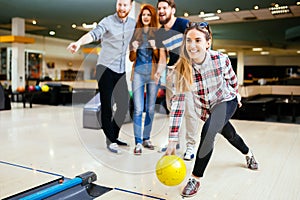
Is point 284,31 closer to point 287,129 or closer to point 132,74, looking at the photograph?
point 287,129

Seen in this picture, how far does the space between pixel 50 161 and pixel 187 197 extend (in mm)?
1268

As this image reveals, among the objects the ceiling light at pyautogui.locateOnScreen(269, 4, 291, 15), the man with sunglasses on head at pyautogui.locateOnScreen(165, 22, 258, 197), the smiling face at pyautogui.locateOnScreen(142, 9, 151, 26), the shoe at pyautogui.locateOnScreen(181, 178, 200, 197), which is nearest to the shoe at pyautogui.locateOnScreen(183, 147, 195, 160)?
the man with sunglasses on head at pyautogui.locateOnScreen(165, 22, 258, 197)

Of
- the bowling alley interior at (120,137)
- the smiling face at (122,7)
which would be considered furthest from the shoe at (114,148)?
the smiling face at (122,7)

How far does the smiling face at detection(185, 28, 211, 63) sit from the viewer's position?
1854 mm

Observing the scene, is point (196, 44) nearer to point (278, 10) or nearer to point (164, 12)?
point (164, 12)

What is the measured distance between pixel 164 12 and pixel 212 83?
0.91 meters

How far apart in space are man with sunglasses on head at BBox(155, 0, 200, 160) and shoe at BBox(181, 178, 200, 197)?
742mm

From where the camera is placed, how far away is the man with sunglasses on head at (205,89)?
185 cm

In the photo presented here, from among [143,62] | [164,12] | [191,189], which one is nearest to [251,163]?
[191,189]

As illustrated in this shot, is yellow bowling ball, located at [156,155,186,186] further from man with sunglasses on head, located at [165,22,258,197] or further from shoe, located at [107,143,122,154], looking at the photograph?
shoe, located at [107,143,122,154]

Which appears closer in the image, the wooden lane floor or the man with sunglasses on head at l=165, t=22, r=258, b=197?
the man with sunglasses on head at l=165, t=22, r=258, b=197

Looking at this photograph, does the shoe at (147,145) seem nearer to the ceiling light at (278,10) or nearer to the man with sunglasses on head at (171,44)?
the man with sunglasses on head at (171,44)

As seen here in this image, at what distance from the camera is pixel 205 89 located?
1.96 m

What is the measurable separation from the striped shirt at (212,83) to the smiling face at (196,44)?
0.13 feet
